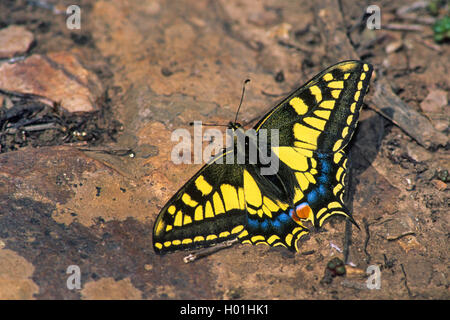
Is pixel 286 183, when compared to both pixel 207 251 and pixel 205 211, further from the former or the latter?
pixel 207 251

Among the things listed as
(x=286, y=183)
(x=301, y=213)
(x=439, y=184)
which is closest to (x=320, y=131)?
(x=286, y=183)

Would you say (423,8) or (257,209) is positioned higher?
(423,8)

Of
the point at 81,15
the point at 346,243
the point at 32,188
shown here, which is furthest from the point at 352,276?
the point at 81,15

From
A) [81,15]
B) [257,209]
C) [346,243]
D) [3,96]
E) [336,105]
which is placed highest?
[81,15]

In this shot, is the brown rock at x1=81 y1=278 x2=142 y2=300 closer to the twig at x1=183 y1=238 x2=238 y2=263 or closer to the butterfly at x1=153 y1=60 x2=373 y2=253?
the butterfly at x1=153 y1=60 x2=373 y2=253

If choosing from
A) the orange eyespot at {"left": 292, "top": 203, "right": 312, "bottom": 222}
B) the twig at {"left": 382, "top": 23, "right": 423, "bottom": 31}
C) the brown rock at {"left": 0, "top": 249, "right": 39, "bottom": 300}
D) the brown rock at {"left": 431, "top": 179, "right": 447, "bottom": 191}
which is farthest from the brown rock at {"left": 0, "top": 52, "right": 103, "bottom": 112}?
the twig at {"left": 382, "top": 23, "right": 423, "bottom": 31}

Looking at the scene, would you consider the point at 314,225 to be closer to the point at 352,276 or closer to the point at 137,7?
the point at 352,276

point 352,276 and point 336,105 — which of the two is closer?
point 352,276

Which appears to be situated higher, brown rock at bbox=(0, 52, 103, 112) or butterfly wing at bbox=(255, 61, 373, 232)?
brown rock at bbox=(0, 52, 103, 112)
